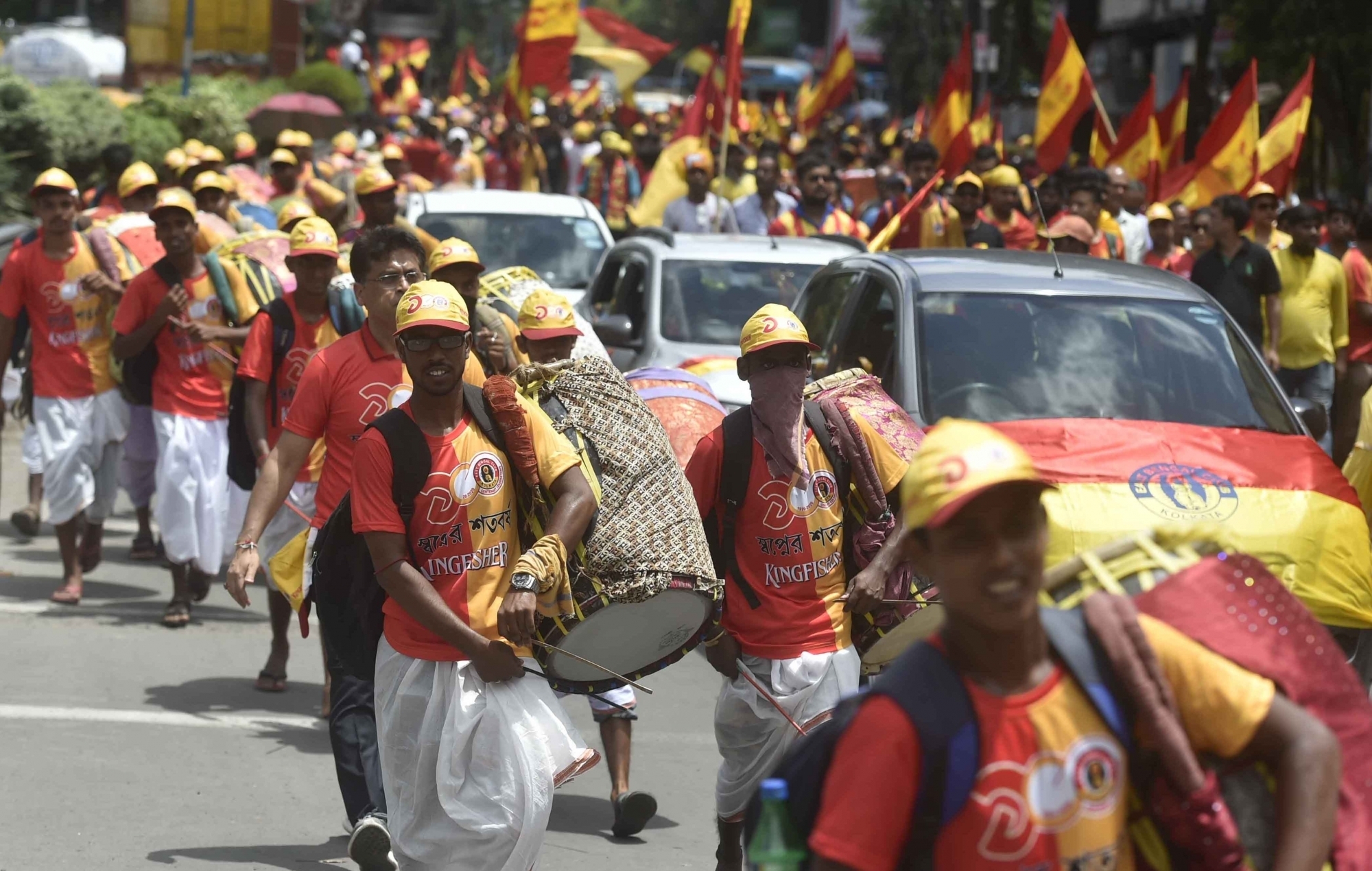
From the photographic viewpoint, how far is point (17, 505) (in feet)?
41.9

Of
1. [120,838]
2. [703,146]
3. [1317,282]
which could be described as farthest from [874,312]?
[703,146]

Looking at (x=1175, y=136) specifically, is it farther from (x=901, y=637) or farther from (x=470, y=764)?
(x=470, y=764)

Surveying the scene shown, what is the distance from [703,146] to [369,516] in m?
13.7

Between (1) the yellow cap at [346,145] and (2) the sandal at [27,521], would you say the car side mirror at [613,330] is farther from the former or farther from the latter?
(1) the yellow cap at [346,145]

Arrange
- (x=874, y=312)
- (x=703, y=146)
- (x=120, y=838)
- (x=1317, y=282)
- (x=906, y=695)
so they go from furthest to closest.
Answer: (x=703, y=146) → (x=1317, y=282) → (x=874, y=312) → (x=120, y=838) → (x=906, y=695)

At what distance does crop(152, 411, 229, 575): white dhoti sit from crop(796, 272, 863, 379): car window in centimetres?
293

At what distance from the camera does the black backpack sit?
2531 mm

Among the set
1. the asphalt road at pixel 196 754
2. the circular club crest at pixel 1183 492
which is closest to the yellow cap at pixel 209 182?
the asphalt road at pixel 196 754

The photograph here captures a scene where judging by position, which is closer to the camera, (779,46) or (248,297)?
(248,297)

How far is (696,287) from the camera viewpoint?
11.4m

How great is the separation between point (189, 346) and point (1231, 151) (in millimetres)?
9883

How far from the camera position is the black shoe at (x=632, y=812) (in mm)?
6434

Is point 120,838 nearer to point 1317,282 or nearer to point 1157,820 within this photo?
point 1157,820

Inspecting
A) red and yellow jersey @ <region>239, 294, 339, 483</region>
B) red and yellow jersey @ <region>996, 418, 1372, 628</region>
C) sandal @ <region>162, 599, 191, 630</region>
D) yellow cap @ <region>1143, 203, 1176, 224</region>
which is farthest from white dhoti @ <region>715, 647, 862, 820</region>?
yellow cap @ <region>1143, 203, 1176, 224</region>
